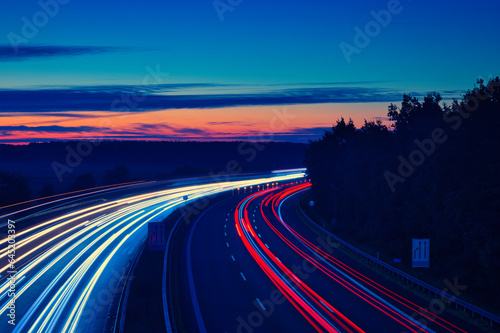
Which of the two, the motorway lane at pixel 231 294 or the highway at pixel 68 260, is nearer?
the highway at pixel 68 260

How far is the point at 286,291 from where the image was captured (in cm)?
2861

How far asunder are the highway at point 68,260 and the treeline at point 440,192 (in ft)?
63.1

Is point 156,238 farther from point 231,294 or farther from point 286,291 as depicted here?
point 286,291

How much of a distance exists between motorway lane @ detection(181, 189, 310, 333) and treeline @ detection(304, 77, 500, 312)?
392 inches

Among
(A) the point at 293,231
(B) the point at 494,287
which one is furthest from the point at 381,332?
(A) the point at 293,231

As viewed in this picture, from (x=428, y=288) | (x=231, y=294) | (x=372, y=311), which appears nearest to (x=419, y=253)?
(x=428, y=288)

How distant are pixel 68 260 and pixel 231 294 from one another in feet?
40.4

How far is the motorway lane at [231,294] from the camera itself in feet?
75.6

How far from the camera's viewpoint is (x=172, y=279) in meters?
31.3

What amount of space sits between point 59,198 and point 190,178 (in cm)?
4688
